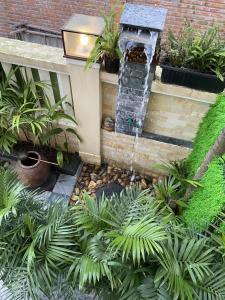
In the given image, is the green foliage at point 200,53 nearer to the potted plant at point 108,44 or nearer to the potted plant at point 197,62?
the potted plant at point 197,62

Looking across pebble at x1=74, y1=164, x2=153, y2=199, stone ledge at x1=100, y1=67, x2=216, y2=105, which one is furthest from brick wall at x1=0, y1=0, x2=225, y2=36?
pebble at x1=74, y1=164, x2=153, y2=199

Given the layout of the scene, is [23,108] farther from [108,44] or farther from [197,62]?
[197,62]

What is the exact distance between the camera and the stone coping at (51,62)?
264 centimetres

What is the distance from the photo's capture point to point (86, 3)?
4.43 m

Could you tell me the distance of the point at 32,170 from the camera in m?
3.18

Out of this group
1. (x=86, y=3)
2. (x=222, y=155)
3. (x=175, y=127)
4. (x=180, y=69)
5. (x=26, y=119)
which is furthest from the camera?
(x=86, y=3)

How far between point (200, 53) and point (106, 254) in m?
1.61

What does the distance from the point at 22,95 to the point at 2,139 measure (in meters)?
0.47

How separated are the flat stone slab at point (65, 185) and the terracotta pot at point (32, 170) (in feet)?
0.52

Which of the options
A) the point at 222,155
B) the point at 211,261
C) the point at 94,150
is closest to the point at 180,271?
the point at 211,261

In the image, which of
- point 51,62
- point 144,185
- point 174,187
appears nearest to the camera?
point 51,62

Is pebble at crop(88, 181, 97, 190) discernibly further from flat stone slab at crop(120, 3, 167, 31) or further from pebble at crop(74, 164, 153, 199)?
flat stone slab at crop(120, 3, 167, 31)

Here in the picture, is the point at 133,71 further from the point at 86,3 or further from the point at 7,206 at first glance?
the point at 86,3

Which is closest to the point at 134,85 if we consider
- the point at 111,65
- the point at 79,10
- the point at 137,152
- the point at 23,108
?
the point at 111,65
